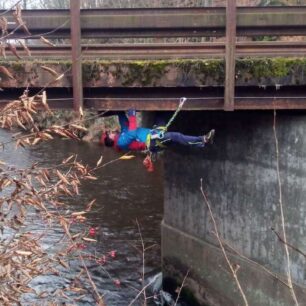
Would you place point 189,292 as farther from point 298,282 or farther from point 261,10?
point 261,10

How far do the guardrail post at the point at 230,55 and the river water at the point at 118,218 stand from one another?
2688 millimetres

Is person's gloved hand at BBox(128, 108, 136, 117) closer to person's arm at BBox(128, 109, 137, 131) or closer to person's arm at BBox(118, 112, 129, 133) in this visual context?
person's arm at BBox(128, 109, 137, 131)

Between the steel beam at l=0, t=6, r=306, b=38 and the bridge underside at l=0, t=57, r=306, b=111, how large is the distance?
43 centimetres

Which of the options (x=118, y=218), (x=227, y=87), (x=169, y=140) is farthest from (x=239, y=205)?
(x=118, y=218)

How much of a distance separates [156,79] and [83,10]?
1269mm

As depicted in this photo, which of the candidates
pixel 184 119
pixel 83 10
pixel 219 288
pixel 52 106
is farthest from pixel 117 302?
pixel 83 10

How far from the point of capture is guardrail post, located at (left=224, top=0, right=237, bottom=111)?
277 inches

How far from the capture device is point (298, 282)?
806 centimetres

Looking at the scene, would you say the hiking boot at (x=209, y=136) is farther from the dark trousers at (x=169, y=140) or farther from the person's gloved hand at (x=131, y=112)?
the person's gloved hand at (x=131, y=112)

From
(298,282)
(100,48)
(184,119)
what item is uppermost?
(100,48)

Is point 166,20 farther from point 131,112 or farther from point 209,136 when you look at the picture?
point 209,136

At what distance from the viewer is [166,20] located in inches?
282

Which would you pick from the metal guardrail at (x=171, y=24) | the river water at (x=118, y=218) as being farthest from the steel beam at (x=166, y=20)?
the river water at (x=118, y=218)

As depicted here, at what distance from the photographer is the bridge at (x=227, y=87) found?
7164 millimetres
